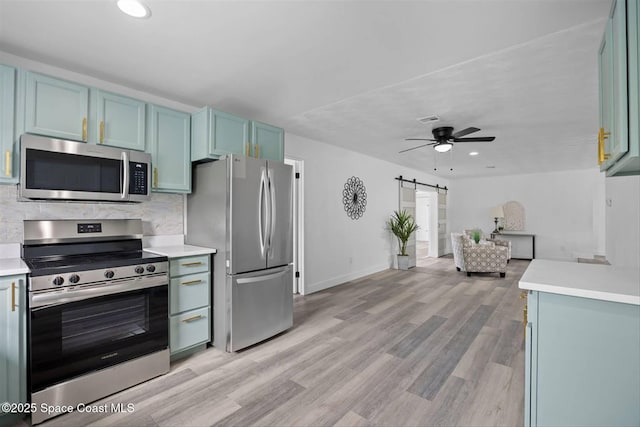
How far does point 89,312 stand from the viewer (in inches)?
79.3

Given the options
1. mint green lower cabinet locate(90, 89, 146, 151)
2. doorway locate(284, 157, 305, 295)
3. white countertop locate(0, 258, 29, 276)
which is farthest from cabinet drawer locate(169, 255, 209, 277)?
doorway locate(284, 157, 305, 295)

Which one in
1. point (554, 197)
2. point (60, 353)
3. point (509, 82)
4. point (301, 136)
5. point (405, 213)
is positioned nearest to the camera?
point (60, 353)

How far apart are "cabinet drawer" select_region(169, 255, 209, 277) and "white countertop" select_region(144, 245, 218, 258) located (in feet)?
0.16

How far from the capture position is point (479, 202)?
8.91 metres

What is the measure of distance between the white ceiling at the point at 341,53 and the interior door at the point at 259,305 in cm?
175

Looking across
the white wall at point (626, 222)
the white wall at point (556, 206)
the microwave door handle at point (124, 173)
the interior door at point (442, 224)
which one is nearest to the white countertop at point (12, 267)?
the microwave door handle at point (124, 173)

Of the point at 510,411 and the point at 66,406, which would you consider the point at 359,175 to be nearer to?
the point at 510,411

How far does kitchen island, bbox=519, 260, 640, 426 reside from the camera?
1.30 meters

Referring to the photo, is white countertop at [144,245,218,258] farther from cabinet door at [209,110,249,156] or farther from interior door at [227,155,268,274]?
cabinet door at [209,110,249,156]

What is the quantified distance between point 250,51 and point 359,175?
370 cm

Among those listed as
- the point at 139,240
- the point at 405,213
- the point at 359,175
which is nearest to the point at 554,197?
the point at 405,213

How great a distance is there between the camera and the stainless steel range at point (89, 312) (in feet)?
6.01

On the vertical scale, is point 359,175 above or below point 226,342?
above

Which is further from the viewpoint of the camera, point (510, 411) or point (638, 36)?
point (510, 411)
